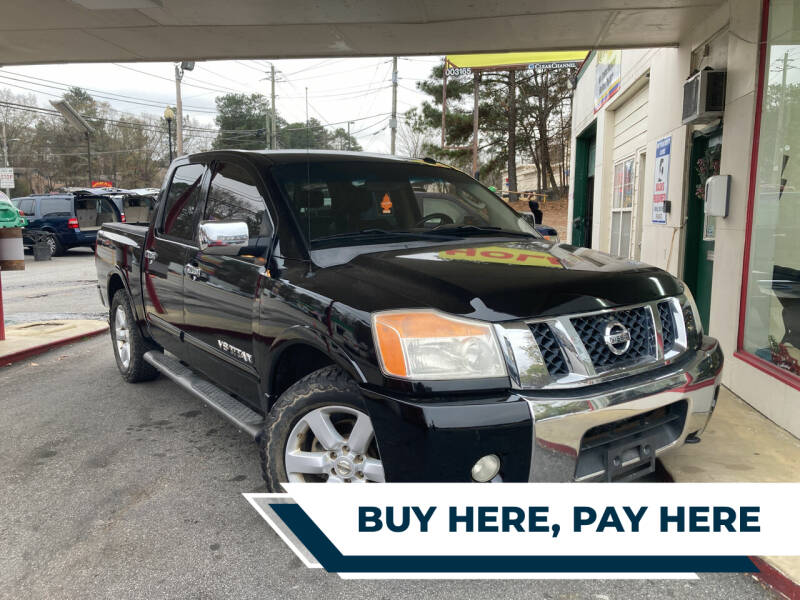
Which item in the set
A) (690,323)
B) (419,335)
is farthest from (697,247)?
(419,335)

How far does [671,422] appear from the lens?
268 centimetres

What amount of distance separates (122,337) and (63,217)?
1547cm

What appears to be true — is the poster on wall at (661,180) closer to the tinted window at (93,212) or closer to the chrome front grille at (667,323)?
the chrome front grille at (667,323)

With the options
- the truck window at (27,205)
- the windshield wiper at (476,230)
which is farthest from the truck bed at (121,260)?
the truck window at (27,205)

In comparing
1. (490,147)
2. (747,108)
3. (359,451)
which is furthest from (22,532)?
(490,147)

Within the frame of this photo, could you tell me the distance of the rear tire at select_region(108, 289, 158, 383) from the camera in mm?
5195

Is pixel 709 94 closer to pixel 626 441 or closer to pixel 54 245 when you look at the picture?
pixel 626 441

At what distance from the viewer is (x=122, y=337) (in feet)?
18.2

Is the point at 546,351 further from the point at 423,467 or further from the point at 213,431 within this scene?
the point at 213,431

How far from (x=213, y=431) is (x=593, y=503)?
112 inches

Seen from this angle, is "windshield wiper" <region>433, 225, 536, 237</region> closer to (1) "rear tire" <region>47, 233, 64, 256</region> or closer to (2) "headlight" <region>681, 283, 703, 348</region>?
(2) "headlight" <region>681, 283, 703, 348</region>

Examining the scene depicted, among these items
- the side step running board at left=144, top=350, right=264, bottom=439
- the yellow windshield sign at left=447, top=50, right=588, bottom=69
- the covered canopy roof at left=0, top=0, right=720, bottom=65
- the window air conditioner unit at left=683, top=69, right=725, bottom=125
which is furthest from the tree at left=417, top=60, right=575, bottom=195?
the side step running board at left=144, top=350, right=264, bottom=439

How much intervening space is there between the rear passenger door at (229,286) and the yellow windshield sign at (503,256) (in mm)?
987

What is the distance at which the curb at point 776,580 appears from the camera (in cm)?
250
